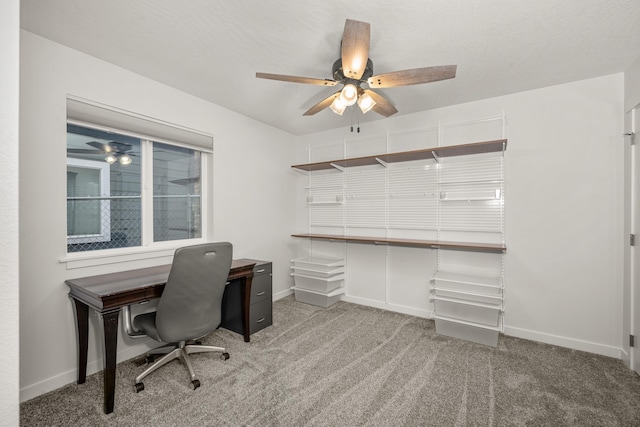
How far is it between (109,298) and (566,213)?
381cm

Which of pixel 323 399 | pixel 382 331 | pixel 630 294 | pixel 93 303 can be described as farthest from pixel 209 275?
pixel 630 294

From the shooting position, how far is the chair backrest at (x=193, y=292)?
1939 mm

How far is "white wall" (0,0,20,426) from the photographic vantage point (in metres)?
0.80

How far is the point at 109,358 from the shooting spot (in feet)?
5.90

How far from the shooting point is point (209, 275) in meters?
2.10

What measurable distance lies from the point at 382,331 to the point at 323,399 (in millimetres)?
1258

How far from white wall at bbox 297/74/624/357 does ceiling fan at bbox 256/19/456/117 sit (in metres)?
1.62

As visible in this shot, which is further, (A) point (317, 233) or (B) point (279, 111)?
(A) point (317, 233)

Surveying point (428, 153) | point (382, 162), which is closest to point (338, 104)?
point (428, 153)

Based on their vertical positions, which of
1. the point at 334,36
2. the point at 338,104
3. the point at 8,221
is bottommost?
the point at 8,221

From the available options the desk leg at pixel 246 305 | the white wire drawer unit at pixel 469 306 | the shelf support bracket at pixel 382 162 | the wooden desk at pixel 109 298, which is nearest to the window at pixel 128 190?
the wooden desk at pixel 109 298

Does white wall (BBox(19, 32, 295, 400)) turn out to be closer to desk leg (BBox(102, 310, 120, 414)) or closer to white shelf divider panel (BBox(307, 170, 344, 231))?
desk leg (BBox(102, 310, 120, 414))

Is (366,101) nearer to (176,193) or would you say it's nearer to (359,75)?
(359,75)

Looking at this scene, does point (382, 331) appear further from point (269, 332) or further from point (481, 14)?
point (481, 14)
